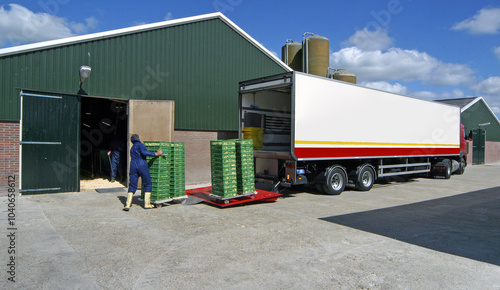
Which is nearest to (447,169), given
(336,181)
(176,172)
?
(336,181)

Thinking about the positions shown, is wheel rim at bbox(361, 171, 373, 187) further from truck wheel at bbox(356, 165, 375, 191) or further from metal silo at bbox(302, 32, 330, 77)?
metal silo at bbox(302, 32, 330, 77)

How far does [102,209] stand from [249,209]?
11.3 feet

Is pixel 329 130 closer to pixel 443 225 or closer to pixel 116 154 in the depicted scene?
pixel 443 225

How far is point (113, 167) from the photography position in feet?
41.5

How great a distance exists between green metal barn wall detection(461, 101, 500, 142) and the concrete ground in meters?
24.2

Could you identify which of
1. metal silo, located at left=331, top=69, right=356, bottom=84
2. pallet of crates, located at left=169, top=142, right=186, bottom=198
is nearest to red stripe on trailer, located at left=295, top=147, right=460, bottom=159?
pallet of crates, located at left=169, top=142, right=186, bottom=198

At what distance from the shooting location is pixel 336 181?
11.2 metres

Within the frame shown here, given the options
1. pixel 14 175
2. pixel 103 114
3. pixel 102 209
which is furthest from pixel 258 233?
pixel 103 114

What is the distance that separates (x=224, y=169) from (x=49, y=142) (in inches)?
205

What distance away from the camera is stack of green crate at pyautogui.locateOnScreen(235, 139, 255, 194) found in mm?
8875

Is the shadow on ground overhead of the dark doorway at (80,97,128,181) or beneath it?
beneath

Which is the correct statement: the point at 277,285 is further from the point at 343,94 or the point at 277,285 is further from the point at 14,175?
the point at 14,175

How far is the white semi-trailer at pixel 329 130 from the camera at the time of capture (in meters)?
9.73

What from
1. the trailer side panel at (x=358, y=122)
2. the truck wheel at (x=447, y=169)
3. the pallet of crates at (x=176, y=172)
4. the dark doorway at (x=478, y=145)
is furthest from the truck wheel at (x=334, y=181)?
the dark doorway at (x=478, y=145)
